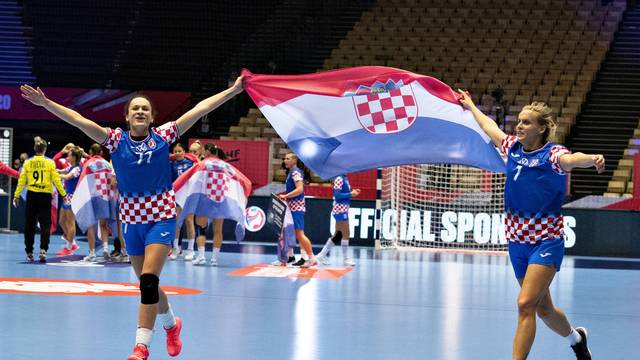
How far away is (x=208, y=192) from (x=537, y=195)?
29.6ft

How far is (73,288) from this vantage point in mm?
10664

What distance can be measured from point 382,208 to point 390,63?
688 centimetres

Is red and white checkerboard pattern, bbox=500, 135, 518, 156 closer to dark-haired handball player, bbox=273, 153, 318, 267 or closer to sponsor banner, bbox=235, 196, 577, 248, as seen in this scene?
dark-haired handball player, bbox=273, 153, 318, 267

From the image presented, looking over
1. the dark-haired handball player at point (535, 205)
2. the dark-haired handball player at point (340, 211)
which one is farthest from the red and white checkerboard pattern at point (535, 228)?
the dark-haired handball player at point (340, 211)

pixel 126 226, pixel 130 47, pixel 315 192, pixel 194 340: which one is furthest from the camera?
pixel 130 47

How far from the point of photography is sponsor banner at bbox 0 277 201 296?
33.6ft

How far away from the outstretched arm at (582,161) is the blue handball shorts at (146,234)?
2.69 meters

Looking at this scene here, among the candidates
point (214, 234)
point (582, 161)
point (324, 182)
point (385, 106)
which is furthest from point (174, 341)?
point (324, 182)

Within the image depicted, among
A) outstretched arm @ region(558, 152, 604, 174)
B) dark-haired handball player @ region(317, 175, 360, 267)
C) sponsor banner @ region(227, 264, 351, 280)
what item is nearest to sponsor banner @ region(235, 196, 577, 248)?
dark-haired handball player @ region(317, 175, 360, 267)

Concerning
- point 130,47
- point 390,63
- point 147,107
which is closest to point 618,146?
point 390,63

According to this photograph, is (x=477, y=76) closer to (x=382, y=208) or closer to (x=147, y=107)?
(x=382, y=208)

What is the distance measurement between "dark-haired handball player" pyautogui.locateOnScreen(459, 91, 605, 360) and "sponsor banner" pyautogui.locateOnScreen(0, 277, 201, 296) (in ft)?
17.5

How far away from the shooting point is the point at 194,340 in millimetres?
7332

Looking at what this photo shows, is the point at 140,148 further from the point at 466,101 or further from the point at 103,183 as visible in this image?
the point at 103,183
